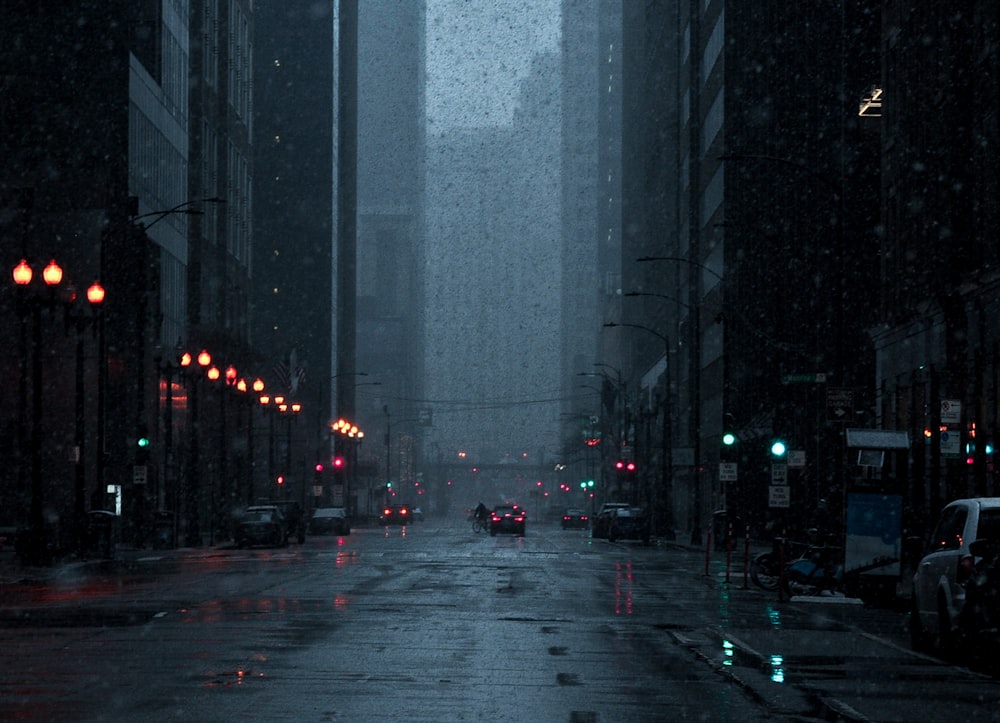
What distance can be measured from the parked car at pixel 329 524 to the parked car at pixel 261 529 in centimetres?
2515

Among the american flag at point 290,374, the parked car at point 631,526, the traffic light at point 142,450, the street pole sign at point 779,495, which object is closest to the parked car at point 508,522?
the parked car at point 631,526

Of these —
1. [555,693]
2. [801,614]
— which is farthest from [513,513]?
[555,693]

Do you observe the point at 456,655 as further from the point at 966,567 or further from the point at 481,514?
the point at 481,514

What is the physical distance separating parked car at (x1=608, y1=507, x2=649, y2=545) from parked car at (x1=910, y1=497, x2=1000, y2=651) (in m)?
50.9

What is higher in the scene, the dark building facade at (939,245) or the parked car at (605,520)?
the dark building facade at (939,245)

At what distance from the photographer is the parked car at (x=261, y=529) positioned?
59.7 meters

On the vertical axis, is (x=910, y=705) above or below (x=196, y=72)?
below

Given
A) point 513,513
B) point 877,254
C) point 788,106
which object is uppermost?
point 788,106

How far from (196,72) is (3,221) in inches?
1003

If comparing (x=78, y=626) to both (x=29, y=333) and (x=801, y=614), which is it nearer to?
(x=801, y=614)

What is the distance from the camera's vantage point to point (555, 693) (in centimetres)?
1433

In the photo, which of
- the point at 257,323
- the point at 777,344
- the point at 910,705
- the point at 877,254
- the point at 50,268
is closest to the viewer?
the point at 910,705

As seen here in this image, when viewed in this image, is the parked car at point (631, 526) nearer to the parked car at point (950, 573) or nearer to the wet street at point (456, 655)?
the wet street at point (456, 655)

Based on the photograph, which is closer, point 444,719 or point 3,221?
point 444,719
